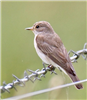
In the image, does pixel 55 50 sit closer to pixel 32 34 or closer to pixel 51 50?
pixel 51 50

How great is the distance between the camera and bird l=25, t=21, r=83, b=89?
3.51 meters

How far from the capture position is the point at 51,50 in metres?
3.80

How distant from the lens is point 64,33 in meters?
5.26

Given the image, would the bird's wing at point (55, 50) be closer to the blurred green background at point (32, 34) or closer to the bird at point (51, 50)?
the bird at point (51, 50)

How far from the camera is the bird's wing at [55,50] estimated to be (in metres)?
Result: 3.52

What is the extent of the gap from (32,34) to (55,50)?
141 centimetres

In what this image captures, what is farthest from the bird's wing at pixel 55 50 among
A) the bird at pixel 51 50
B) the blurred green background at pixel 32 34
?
the blurred green background at pixel 32 34

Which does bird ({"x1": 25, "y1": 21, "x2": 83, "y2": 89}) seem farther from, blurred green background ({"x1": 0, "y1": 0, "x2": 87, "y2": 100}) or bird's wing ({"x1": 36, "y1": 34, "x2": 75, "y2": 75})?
blurred green background ({"x1": 0, "y1": 0, "x2": 87, "y2": 100})

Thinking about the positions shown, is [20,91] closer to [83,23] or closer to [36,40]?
[36,40]

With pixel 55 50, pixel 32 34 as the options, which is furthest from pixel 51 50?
pixel 32 34

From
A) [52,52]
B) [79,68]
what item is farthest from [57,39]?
[79,68]

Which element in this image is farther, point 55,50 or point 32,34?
point 32,34

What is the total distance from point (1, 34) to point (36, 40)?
1.22 metres

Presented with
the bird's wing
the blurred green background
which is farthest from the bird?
the blurred green background
